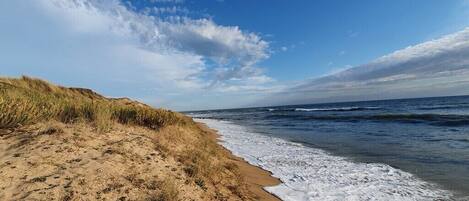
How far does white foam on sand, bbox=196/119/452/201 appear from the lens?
284 inches

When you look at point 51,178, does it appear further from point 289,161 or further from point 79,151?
point 289,161

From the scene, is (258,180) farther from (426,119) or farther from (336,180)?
(426,119)

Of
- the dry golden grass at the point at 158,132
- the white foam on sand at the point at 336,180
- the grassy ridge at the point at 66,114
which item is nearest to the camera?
the dry golden grass at the point at 158,132

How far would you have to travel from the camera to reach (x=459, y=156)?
11273mm

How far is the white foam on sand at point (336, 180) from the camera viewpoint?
23.6 feet

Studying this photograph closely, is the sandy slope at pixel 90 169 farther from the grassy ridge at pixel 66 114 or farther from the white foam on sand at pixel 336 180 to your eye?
the white foam on sand at pixel 336 180

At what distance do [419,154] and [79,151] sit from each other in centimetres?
1119

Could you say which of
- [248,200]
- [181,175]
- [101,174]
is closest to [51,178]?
[101,174]

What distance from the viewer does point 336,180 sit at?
27.9 feet

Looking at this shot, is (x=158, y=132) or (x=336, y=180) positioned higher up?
(x=158, y=132)

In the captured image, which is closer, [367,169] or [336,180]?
[336,180]

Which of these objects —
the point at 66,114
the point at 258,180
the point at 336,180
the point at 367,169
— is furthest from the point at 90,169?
the point at 367,169

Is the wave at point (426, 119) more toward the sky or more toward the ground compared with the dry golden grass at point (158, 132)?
more toward the ground

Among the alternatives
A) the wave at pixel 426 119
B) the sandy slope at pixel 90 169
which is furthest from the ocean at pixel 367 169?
the wave at pixel 426 119
